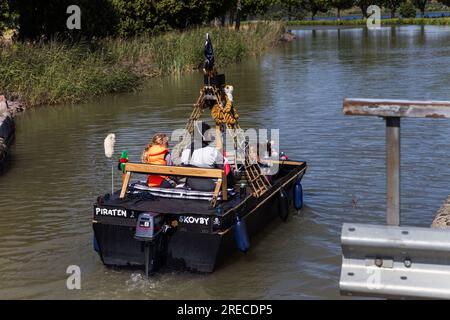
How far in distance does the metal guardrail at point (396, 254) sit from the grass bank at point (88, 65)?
73.0ft

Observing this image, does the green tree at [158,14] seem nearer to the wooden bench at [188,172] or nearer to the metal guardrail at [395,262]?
the wooden bench at [188,172]

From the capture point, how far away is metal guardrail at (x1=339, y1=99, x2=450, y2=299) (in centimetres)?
471

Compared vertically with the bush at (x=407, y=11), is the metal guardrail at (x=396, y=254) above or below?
below

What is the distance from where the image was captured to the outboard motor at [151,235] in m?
9.21

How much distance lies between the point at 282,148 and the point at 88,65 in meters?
12.6

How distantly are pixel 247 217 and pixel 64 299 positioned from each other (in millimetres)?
2682

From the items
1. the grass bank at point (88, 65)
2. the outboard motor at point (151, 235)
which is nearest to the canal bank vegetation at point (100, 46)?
the grass bank at point (88, 65)

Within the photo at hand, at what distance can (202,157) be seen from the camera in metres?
10.8

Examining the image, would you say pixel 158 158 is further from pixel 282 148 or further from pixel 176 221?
pixel 282 148

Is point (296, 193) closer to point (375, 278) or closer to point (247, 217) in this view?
point (247, 217)

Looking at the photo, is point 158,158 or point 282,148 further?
point 282,148

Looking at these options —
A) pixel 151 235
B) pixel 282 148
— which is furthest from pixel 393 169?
pixel 282 148

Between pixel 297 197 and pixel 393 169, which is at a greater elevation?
pixel 393 169
